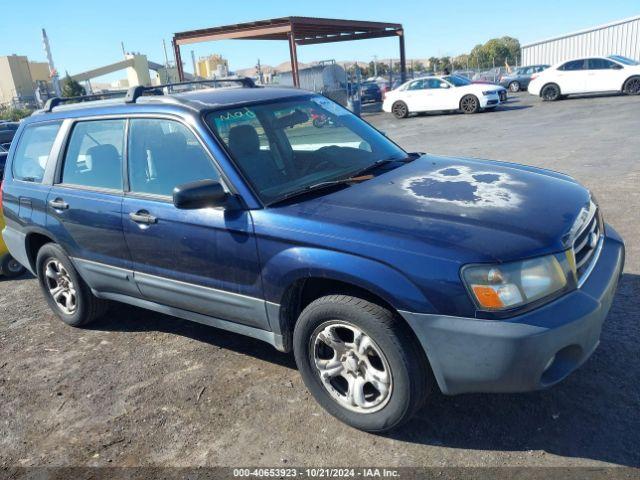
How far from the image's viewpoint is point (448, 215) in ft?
9.32

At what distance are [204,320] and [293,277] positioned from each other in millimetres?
991

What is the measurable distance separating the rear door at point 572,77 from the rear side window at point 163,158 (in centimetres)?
2159

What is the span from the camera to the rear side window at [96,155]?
13.1ft

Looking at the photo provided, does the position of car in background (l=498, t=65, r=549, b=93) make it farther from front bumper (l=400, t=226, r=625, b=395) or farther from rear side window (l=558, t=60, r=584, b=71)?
front bumper (l=400, t=226, r=625, b=395)

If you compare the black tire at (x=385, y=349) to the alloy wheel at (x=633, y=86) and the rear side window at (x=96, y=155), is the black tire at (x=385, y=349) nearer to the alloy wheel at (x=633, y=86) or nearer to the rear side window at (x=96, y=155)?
the rear side window at (x=96, y=155)

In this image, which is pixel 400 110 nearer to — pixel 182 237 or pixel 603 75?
pixel 603 75

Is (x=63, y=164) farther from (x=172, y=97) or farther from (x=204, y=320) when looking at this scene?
(x=204, y=320)

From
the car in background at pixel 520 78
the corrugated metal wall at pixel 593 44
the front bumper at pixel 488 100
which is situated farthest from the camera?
the corrugated metal wall at pixel 593 44

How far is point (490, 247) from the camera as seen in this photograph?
8.39 ft

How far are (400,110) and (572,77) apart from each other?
6.70 metres

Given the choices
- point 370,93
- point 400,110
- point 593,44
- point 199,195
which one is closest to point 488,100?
point 400,110

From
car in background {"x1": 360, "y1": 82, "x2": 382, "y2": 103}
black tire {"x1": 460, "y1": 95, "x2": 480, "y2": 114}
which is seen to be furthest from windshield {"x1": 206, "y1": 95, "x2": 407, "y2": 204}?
car in background {"x1": 360, "y1": 82, "x2": 382, "y2": 103}

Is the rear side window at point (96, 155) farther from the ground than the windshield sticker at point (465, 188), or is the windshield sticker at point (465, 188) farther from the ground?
the rear side window at point (96, 155)

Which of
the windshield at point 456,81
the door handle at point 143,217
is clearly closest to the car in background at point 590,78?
the windshield at point 456,81
